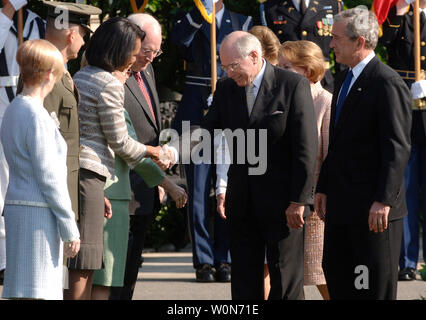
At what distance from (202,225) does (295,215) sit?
309 centimetres

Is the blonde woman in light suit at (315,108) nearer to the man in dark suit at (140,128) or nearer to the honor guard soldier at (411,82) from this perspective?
the man in dark suit at (140,128)

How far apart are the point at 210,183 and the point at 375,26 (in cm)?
345

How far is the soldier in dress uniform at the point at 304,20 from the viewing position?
8414 millimetres

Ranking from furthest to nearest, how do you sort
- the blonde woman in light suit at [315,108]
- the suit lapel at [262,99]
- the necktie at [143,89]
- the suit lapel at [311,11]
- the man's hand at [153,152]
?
the suit lapel at [311,11] → the blonde woman in light suit at [315,108] → the necktie at [143,89] → the man's hand at [153,152] → the suit lapel at [262,99]

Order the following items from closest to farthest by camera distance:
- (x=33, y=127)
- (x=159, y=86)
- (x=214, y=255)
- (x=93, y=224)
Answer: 1. (x=33, y=127)
2. (x=93, y=224)
3. (x=214, y=255)
4. (x=159, y=86)

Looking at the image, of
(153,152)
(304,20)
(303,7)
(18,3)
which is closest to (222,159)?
(153,152)

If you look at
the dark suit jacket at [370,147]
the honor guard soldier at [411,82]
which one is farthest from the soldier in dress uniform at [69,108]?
the honor guard soldier at [411,82]

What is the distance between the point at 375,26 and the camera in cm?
574

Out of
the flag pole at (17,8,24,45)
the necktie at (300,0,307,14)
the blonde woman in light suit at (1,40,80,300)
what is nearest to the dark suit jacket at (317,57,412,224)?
the blonde woman in light suit at (1,40,80,300)

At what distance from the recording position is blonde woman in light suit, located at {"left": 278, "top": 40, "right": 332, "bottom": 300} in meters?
6.68

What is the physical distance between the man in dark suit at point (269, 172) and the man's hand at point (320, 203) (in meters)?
0.13

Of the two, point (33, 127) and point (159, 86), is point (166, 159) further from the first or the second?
point (159, 86)

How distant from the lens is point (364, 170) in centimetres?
552

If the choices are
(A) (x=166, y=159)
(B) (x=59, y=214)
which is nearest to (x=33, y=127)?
(B) (x=59, y=214)
